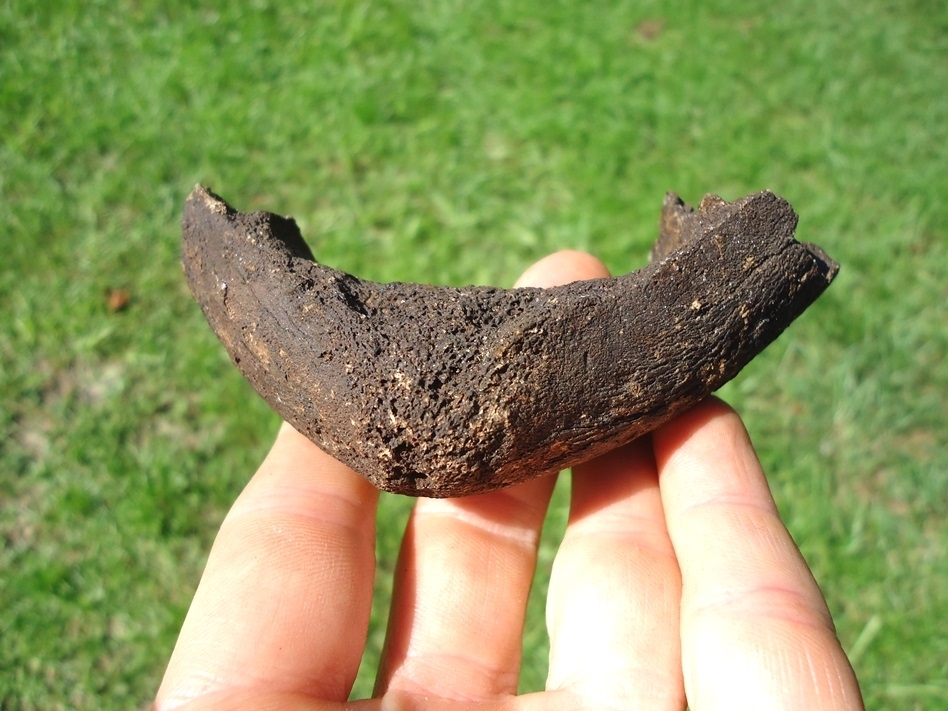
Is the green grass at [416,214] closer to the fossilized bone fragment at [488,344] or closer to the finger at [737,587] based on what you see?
the finger at [737,587]

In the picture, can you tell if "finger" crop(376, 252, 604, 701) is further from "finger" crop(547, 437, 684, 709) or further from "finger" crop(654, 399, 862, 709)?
"finger" crop(654, 399, 862, 709)

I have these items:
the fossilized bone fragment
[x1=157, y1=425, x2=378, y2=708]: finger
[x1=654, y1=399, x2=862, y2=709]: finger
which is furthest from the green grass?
the fossilized bone fragment

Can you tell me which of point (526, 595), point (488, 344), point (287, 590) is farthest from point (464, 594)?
point (488, 344)

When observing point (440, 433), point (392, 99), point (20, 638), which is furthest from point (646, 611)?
point (392, 99)

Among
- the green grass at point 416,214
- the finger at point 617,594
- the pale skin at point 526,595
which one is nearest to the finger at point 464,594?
the pale skin at point 526,595

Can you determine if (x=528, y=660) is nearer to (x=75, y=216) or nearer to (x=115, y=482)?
(x=115, y=482)
